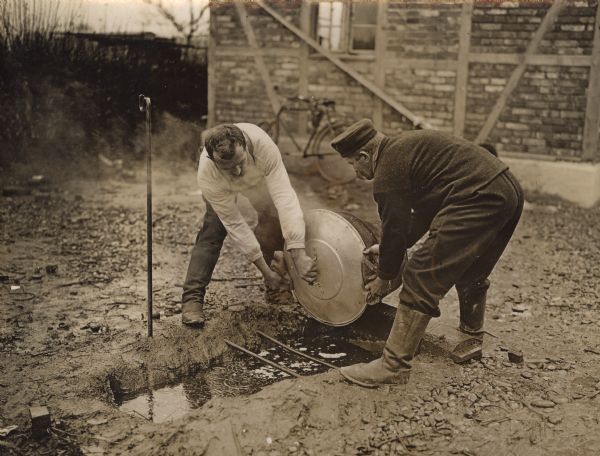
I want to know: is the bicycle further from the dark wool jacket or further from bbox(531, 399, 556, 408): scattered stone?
bbox(531, 399, 556, 408): scattered stone

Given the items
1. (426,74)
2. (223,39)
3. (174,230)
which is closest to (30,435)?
(174,230)

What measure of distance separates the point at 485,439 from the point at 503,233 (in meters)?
1.26

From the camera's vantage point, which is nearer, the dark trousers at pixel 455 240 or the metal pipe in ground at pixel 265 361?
the dark trousers at pixel 455 240

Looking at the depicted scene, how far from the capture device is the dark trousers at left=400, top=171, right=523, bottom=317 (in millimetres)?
3742

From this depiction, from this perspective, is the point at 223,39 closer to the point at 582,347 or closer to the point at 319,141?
the point at 319,141

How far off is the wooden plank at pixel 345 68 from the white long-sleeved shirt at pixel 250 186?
525 cm

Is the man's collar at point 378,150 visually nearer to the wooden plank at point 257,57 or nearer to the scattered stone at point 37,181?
the wooden plank at point 257,57

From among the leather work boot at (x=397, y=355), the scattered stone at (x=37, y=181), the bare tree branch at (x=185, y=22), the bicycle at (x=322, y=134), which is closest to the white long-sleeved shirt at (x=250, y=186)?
the leather work boot at (x=397, y=355)

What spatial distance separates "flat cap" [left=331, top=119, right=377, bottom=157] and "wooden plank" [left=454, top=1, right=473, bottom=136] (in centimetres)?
614

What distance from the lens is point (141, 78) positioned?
1164 centimetres

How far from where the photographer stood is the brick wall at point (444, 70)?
8.98m

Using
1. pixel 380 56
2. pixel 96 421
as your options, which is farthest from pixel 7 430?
pixel 380 56

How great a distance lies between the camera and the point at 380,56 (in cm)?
992

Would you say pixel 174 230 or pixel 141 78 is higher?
pixel 141 78
